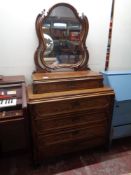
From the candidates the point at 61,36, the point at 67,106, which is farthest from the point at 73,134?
the point at 61,36

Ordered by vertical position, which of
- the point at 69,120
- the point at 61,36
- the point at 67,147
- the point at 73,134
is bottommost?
the point at 67,147

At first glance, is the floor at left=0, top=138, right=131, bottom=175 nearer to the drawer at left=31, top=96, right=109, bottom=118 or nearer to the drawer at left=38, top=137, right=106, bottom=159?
the drawer at left=38, top=137, right=106, bottom=159

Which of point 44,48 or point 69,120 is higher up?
point 44,48

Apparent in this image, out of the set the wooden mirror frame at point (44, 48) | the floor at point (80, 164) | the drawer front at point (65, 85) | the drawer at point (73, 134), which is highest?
the wooden mirror frame at point (44, 48)

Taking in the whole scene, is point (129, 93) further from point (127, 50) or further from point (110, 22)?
point (110, 22)

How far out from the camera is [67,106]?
157cm

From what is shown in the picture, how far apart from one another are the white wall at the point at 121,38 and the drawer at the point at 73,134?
0.89m

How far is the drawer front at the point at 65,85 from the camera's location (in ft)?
5.14

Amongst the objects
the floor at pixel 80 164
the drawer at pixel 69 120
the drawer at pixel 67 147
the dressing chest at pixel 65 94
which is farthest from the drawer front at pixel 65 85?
the floor at pixel 80 164

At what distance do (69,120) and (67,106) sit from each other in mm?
164

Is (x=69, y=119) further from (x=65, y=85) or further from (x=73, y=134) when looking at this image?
(x=65, y=85)

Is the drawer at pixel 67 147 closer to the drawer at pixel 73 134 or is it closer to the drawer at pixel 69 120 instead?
the drawer at pixel 73 134

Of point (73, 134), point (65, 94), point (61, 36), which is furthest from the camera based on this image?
point (61, 36)

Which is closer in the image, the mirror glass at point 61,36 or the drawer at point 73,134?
the drawer at point 73,134
